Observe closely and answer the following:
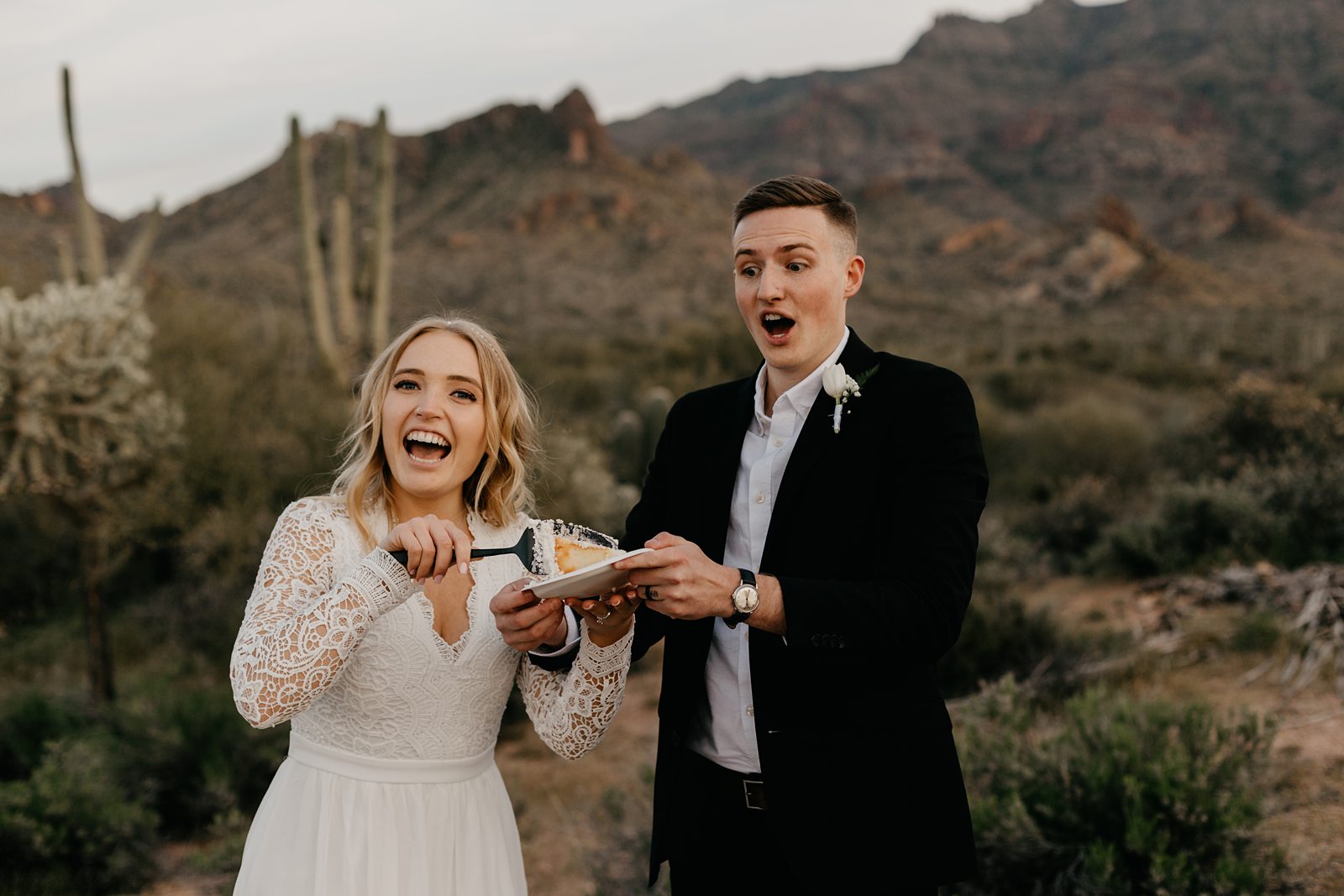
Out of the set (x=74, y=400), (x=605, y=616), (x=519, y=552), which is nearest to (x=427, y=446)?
(x=519, y=552)

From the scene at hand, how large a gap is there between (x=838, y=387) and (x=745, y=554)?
0.45 m

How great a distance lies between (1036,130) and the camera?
364 ft

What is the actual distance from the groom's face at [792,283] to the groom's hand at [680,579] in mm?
666

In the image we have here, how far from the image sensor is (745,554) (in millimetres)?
2420

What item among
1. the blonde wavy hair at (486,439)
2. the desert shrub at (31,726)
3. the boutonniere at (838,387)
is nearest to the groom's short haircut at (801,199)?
the boutonniere at (838,387)

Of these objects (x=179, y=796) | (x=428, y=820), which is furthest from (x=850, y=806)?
(x=179, y=796)

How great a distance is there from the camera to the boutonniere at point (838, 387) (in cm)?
235

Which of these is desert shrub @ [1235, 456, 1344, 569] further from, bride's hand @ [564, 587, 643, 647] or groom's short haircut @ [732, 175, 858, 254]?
bride's hand @ [564, 587, 643, 647]

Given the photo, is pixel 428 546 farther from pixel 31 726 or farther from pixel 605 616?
pixel 31 726

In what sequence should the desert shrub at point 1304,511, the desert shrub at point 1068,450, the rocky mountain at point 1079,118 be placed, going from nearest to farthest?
1. the desert shrub at point 1304,511
2. the desert shrub at point 1068,450
3. the rocky mountain at point 1079,118

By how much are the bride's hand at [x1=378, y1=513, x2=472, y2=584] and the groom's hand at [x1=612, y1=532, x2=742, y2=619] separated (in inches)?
15.6

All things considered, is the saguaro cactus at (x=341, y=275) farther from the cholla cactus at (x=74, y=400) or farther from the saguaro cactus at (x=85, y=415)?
the cholla cactus at (x=74, y=400)

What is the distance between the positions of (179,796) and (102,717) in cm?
106

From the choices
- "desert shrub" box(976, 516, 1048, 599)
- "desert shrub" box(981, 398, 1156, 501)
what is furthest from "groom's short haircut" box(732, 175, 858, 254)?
"desert shrub" box(981, 398, 1156, 501)
